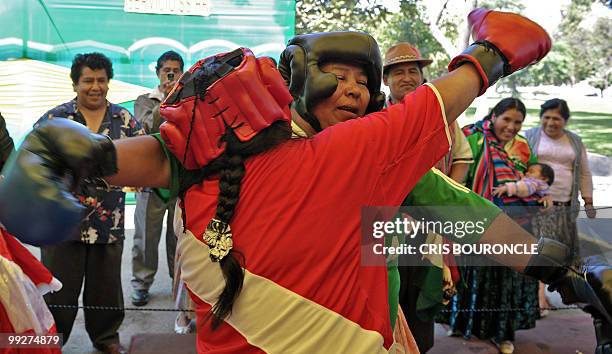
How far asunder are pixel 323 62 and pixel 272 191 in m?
0.42

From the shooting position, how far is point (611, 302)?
1.74 m

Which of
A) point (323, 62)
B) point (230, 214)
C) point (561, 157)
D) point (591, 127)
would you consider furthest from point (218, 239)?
point (591, 127)

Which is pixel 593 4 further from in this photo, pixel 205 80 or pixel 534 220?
pixel 205 80

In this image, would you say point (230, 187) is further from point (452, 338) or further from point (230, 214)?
point (452, 338)

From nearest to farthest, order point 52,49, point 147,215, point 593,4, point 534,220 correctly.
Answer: point 534,220 < point 147,215 < point 52,49 < point 593,4

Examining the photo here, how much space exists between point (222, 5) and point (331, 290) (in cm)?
591

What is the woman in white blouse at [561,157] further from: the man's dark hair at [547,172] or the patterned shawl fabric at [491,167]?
the patterned shawl fabric at [491,167]

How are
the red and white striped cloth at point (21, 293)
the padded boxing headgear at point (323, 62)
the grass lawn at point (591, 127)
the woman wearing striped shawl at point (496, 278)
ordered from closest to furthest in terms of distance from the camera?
the padded boxing headgear at point (323, 62) → the red and white striped cloth at point (21, 293) → the woman wearing striped shawl at point (496, 278) → the grass lawn at point (591, 127)

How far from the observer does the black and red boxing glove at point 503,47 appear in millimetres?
1429

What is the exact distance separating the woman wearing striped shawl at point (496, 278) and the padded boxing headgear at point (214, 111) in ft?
10.8

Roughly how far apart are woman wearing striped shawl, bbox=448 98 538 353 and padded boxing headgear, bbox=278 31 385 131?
9.60 feet

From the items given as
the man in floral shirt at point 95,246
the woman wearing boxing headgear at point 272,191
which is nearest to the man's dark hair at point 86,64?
the man in floral shirt at point 95,246

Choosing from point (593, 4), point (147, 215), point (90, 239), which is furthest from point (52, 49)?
point (593, 4)

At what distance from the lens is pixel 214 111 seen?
51.1 inches
